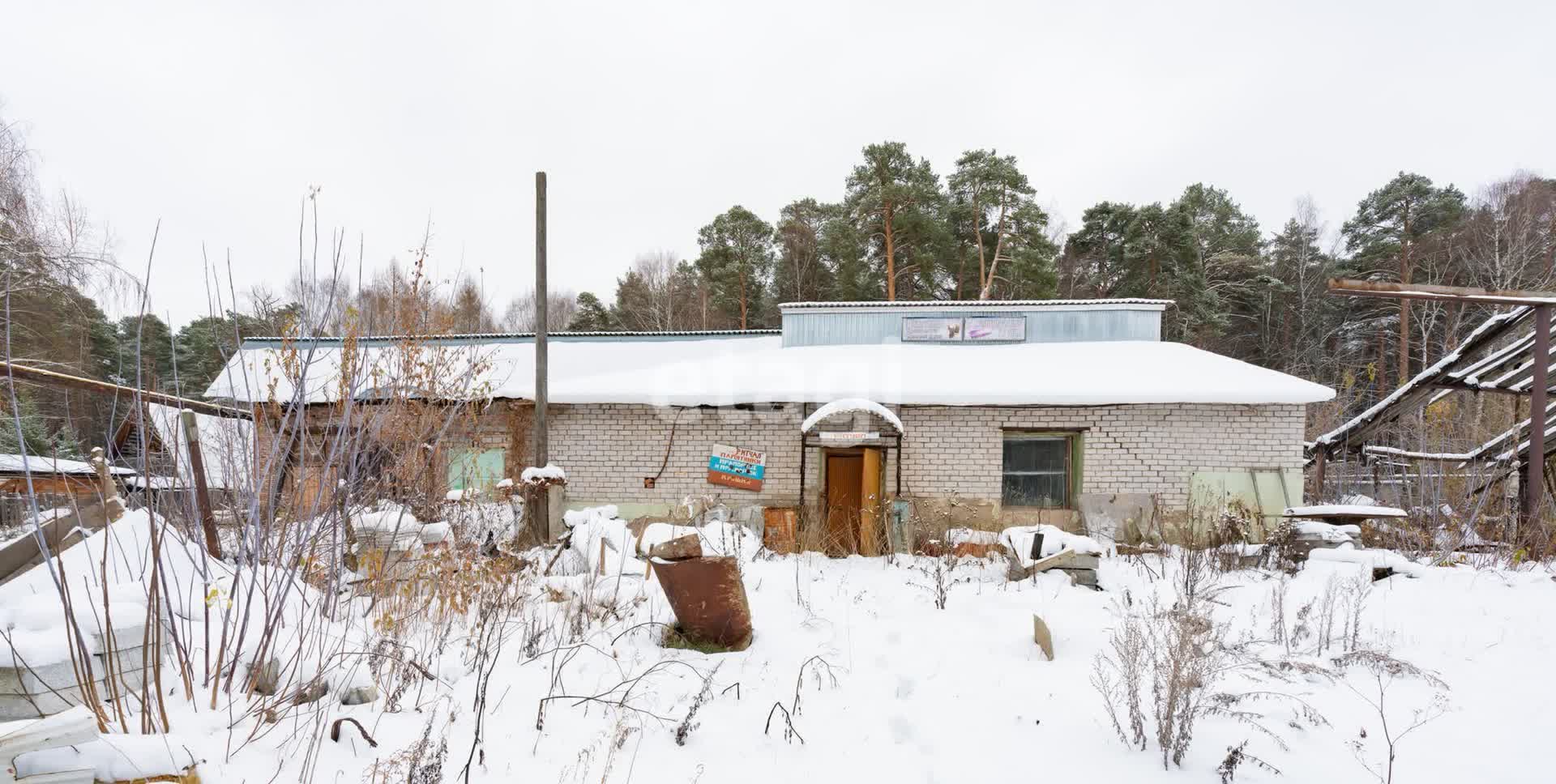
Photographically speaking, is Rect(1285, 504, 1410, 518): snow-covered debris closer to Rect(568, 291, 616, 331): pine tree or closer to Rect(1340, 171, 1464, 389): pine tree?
Rect(1340, 171, 1464, 389): pine tree

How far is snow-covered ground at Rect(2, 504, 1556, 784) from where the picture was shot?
2461 mm

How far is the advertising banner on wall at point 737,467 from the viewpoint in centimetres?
833

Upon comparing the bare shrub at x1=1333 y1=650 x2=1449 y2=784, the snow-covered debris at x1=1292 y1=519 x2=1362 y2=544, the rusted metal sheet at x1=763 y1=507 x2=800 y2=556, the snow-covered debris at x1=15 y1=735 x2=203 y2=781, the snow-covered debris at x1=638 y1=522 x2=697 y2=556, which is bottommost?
the rusted metal sheet at x1=763 y1=507 x2=800 y2=556

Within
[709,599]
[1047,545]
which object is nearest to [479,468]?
[709,599]

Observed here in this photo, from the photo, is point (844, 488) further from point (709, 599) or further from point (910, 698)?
point (910, 698)

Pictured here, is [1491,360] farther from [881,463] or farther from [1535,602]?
[881,463]

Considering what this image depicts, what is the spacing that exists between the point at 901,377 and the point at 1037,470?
2.37 metres

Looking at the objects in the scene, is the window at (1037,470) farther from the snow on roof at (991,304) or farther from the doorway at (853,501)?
the snow on roof at (991,304)

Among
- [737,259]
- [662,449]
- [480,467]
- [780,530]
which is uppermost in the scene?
[737,259]

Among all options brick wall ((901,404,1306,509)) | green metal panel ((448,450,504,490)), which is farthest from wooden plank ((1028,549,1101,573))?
green metal panel ((448,450,504,490))

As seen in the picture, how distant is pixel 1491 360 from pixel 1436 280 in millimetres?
16395

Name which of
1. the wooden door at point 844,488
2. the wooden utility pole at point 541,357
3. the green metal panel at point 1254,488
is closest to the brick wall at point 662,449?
the wooden door at point 844,488

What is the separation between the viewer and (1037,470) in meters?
8.25

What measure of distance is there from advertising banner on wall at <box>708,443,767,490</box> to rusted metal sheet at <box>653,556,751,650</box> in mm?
4425
